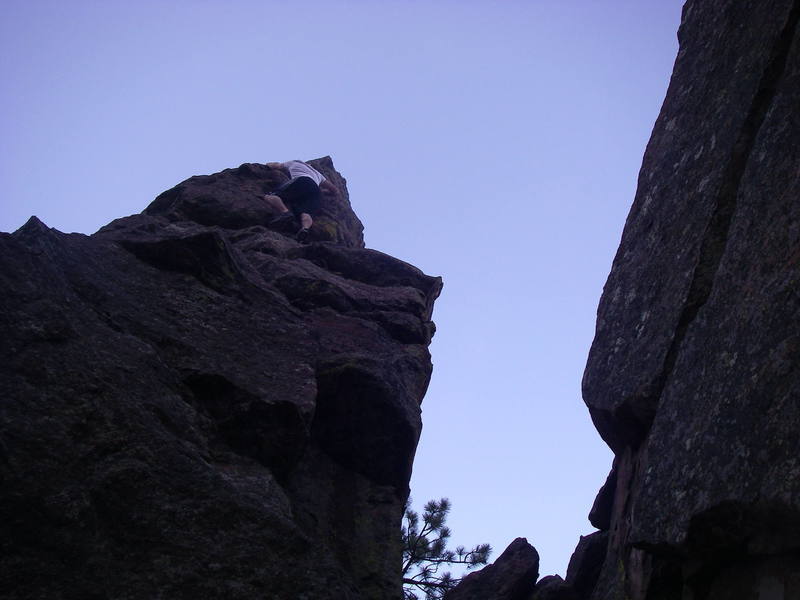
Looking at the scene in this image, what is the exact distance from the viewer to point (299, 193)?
2019 cm

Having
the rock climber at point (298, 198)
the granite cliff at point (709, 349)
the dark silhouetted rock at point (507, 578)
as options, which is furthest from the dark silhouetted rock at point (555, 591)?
the rock climber at point (298, 198)

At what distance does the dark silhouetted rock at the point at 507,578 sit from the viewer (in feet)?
38.9

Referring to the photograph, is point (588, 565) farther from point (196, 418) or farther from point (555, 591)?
point (196, 418)

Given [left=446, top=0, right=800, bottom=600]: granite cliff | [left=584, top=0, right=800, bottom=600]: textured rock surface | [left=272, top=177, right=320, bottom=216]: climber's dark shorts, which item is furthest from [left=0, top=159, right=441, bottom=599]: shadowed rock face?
[left=272, top=177, right=320, bottom=216]: climber's dark shorts

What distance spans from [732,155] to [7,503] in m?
8.37

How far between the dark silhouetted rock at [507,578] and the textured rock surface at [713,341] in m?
1.40

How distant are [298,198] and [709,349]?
42.8ft

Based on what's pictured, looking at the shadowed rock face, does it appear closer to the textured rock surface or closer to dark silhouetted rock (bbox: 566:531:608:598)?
dark silhouetted rock (bbox: 566:531:608:598)

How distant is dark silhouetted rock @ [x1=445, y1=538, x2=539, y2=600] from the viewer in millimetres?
11844

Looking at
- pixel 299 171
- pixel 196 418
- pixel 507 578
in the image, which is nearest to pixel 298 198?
pixel 299 171

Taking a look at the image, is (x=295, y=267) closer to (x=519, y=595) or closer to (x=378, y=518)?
(x=378, y=518)

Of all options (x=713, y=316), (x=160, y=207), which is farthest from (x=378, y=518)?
(x=160, y=207)

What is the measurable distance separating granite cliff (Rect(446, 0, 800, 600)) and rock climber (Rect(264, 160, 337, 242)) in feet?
26.6

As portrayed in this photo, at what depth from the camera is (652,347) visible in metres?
9.95
